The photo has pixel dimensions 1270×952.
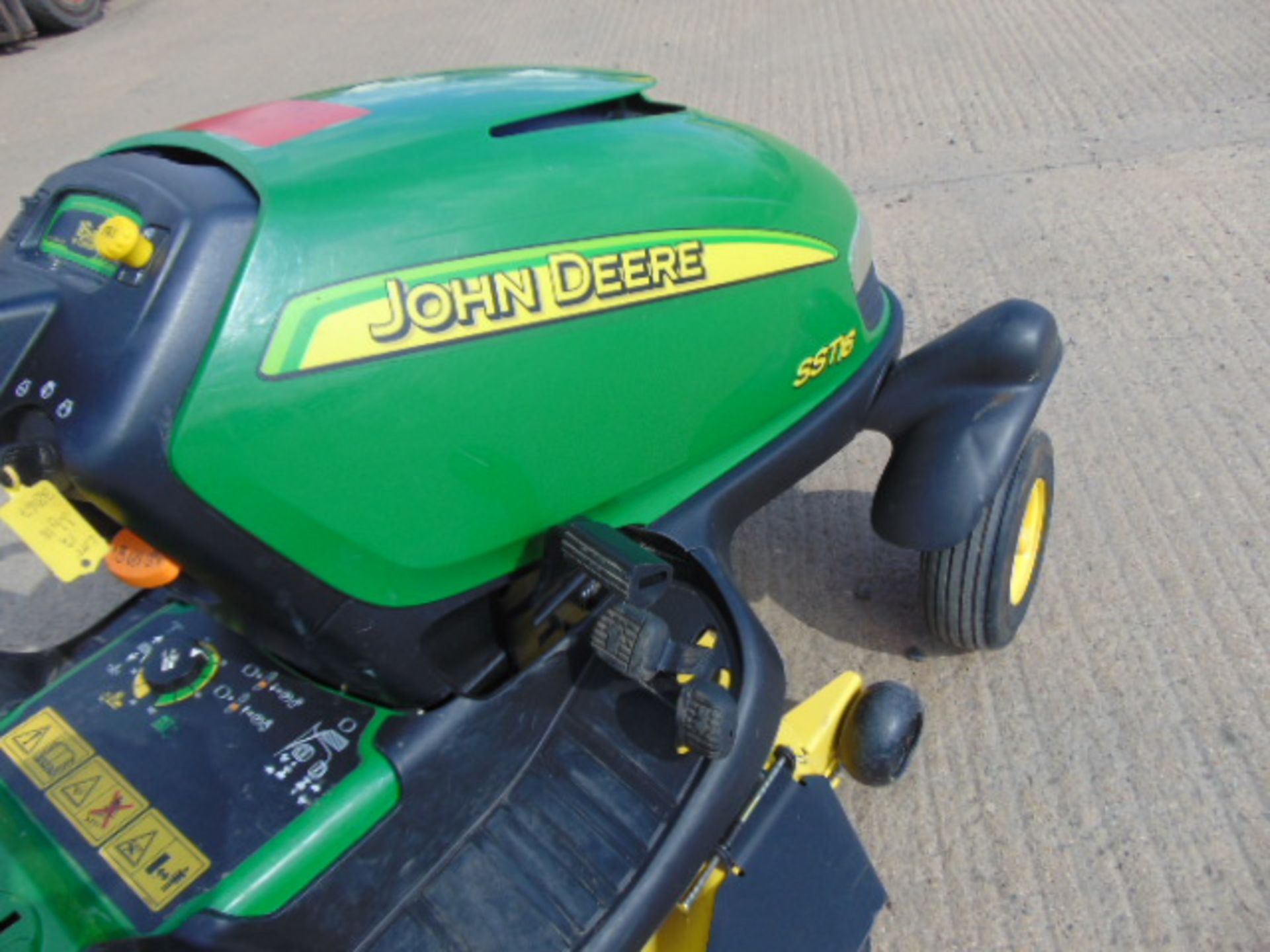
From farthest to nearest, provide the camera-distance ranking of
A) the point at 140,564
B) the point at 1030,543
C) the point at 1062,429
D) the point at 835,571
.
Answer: the point at 1062,429 → the point at 835,571 → the point at 1030,543 → the point at 140,564

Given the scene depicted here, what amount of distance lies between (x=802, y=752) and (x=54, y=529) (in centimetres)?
103

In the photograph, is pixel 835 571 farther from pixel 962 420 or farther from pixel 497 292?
pixel 497 292

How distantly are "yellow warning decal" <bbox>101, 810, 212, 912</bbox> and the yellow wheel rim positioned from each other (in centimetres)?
151

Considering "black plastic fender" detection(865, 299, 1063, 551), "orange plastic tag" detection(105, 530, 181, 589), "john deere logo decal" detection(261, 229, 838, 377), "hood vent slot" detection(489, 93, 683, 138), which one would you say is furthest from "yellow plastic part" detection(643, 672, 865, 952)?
"hood vent slot" detection(489, 93, 683, 138)

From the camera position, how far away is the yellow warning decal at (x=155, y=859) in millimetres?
1171

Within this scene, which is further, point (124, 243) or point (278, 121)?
point (278, 121)

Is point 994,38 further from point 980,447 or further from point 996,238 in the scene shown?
point 980,447

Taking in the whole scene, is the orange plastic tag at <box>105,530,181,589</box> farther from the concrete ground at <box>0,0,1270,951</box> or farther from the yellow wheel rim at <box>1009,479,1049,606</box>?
the yellow wheel rim at <box>1009,479,1049,606</box>

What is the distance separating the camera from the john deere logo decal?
1.03 metres

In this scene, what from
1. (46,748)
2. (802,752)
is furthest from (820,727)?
(46,748)

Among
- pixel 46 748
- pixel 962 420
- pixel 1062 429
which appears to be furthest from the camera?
pixel 1062 429

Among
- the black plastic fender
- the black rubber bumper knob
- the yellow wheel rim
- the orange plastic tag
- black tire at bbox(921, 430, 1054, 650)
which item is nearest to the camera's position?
the orange plastic tag

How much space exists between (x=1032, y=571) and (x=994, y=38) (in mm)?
3465

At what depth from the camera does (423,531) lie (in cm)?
117
